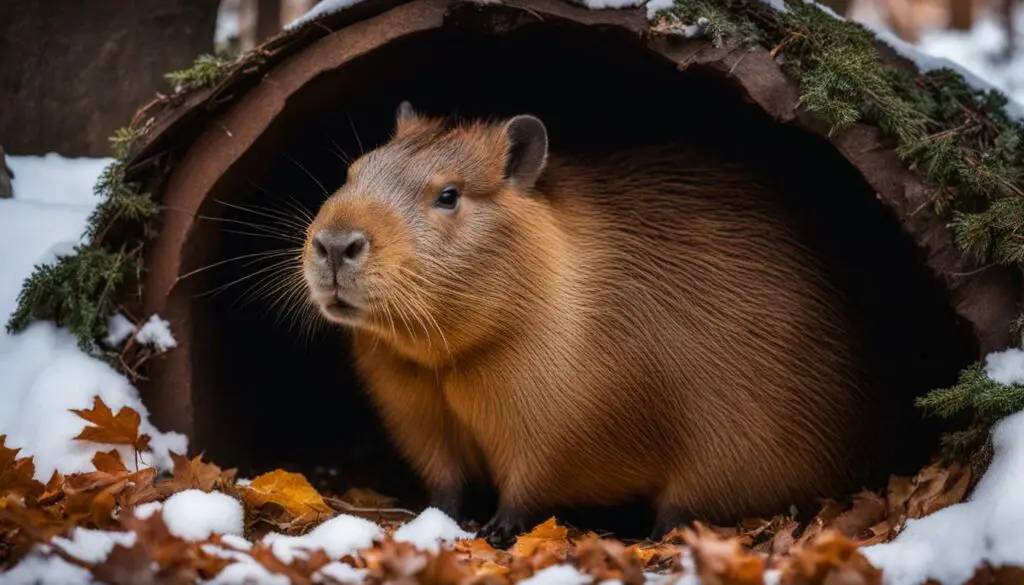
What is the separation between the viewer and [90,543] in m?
3.23

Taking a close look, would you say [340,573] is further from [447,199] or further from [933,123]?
[933,123]

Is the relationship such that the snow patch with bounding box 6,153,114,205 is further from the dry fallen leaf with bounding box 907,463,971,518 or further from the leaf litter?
the dry fallen leaf with bounding box 907,463,971,518

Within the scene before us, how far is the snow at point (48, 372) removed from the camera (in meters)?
4.46

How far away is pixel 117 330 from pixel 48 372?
1.29 ft

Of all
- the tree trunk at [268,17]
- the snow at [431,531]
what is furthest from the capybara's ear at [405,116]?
the tree trunk at [268,17]

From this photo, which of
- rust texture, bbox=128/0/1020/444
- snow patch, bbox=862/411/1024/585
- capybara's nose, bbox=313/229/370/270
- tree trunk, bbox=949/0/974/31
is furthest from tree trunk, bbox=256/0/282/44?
tree trunk, bbox=949/0/974/31

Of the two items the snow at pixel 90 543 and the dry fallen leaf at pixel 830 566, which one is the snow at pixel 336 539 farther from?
the dry fallen leaf at pixel 830 566

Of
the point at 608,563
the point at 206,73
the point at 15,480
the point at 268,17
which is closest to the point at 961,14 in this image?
the point at 268,17

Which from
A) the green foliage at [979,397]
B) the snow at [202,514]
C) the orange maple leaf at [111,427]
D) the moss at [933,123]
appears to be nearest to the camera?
the snow at [202,514]

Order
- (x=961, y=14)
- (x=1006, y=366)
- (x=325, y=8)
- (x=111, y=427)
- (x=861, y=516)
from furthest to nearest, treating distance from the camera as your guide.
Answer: (x=961, y=14)
(x=325, y=8)
(x=861, y=516)
(x=111, y=427)
(x=1006, y=366)

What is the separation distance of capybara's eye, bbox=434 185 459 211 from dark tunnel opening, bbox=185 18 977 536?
78cm

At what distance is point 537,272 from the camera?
15.5 feet

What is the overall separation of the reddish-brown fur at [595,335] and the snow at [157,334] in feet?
2.92

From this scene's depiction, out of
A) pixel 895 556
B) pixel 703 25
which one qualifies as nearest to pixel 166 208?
pixel 703 25
